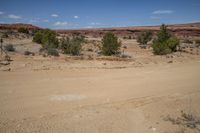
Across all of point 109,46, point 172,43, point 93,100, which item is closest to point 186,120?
point 93,100

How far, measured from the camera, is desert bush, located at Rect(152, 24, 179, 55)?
27438 millimetres

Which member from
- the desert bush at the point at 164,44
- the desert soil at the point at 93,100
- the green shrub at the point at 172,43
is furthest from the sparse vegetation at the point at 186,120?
the green shrub at the point at 172,43

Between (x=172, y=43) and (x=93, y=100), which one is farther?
(x=172, y=43)

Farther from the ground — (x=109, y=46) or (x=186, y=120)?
(x=109, y=46)

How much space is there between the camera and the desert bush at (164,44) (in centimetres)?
2744

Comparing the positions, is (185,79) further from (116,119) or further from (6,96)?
(6,96)

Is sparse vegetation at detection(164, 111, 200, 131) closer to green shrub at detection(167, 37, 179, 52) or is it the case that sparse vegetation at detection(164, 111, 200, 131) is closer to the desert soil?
the desert soil

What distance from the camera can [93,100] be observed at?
949cm

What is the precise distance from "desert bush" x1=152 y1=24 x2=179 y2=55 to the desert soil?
12.1 metres

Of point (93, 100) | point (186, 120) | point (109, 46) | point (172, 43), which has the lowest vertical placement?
point (186, 120)

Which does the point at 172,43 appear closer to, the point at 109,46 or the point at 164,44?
the point at 164,44

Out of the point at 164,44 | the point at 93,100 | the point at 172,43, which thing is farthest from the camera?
the point at 172,43

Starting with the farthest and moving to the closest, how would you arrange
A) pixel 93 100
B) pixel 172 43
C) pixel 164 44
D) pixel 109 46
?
pixel 172 43 → pixel 164 44 → pixel 109 46 → pixel 93 100

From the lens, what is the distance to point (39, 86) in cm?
1130
